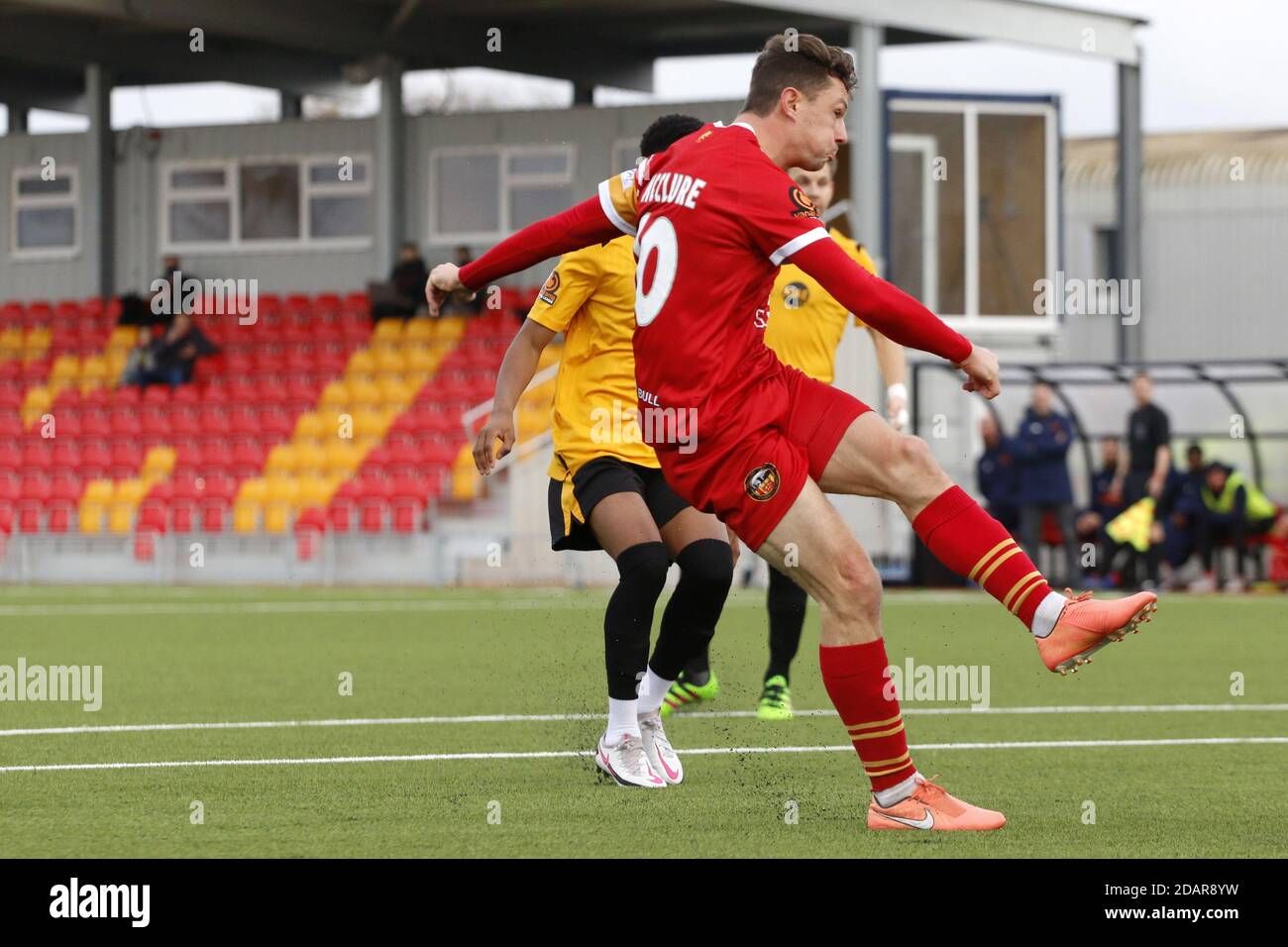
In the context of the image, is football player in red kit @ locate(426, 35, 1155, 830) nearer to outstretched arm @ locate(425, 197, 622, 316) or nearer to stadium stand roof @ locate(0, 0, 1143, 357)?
outstretched arm @ locate(425, 197, 622, 316)

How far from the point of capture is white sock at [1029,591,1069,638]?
5527 millimetres

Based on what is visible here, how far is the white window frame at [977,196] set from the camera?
26.2 m

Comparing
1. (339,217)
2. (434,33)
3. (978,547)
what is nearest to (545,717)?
(978,547)

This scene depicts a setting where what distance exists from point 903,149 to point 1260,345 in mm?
12294

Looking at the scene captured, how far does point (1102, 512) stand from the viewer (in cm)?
2100

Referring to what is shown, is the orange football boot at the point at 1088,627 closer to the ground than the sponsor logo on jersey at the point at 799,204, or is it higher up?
closer to the ground

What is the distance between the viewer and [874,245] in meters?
24.0

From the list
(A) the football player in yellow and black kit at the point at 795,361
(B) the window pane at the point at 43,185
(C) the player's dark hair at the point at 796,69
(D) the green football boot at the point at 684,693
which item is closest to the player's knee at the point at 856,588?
(C) the player's dark hair at the point at 796,69

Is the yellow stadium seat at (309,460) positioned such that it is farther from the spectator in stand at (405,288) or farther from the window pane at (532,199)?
the window pane at (532,199)

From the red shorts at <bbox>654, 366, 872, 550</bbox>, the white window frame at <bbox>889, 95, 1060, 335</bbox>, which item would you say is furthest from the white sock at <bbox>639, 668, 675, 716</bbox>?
the white window frame at <bbox>889, 95, 1060, 335</bbox>

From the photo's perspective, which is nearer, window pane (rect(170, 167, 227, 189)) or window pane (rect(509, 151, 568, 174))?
window pane (rect(509, 151, 568, 174))

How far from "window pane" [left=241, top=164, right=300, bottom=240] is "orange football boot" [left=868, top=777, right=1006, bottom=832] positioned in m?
26.4

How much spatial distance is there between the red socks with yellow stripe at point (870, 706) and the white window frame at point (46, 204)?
1094 inches

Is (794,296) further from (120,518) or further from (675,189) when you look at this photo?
(120,518)
